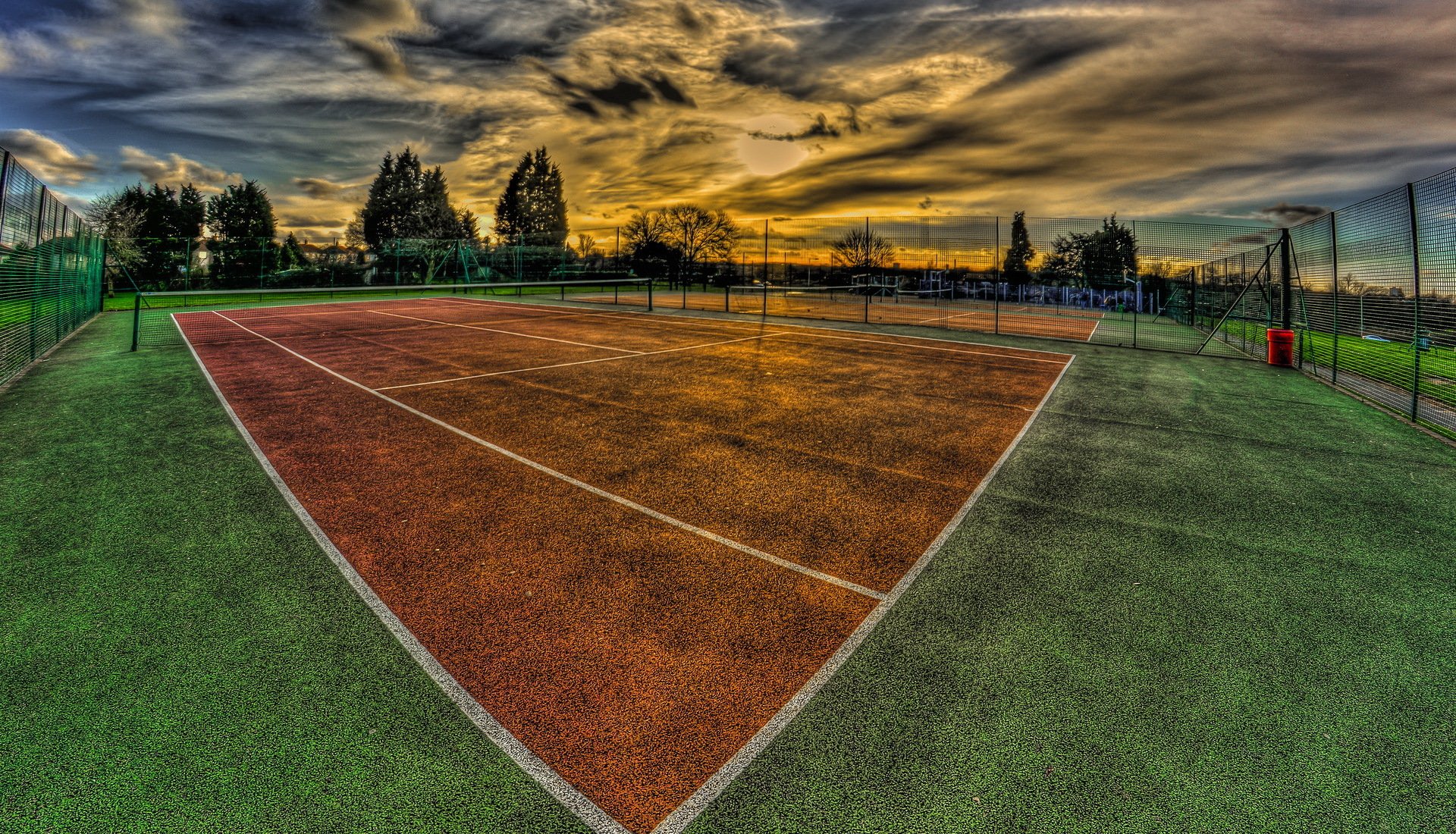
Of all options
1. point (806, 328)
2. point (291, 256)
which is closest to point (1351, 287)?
point (806, 328)

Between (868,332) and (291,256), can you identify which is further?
(291,256)

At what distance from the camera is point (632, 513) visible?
18.2 feet

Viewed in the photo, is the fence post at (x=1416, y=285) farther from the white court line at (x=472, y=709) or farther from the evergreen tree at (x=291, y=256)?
the evergreen tree at (x=291, y=256)

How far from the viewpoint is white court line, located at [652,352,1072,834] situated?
2.50 metres

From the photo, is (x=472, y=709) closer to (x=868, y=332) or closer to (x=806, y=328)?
(x=868, y=332)

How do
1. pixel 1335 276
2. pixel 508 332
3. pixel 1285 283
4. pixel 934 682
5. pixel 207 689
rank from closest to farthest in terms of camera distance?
pixel 207 689
pixel 934 682
pixel 1335 276
pixel 1285 283
pixel 508 332

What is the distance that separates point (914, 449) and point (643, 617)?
4581mm

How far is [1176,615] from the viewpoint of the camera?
13.0 feet

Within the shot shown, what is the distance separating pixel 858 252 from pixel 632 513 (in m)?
59.9

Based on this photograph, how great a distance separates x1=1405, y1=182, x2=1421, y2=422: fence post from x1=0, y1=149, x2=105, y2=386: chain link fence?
64.1 ft

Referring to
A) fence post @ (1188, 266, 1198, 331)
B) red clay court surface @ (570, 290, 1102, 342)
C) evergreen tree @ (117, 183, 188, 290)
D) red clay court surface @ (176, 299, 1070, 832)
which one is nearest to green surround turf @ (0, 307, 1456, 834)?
red clay court surface @ (176, 299, 1070, 832)

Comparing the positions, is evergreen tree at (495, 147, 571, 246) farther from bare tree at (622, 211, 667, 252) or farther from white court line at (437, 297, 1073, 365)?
white court line at (437, 297, 1073, 365)

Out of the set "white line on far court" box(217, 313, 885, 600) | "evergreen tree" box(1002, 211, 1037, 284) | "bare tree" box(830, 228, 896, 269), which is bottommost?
"white line on far court" box(217, 313, 885, 600)

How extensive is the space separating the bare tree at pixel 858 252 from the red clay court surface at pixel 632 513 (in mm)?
24068
